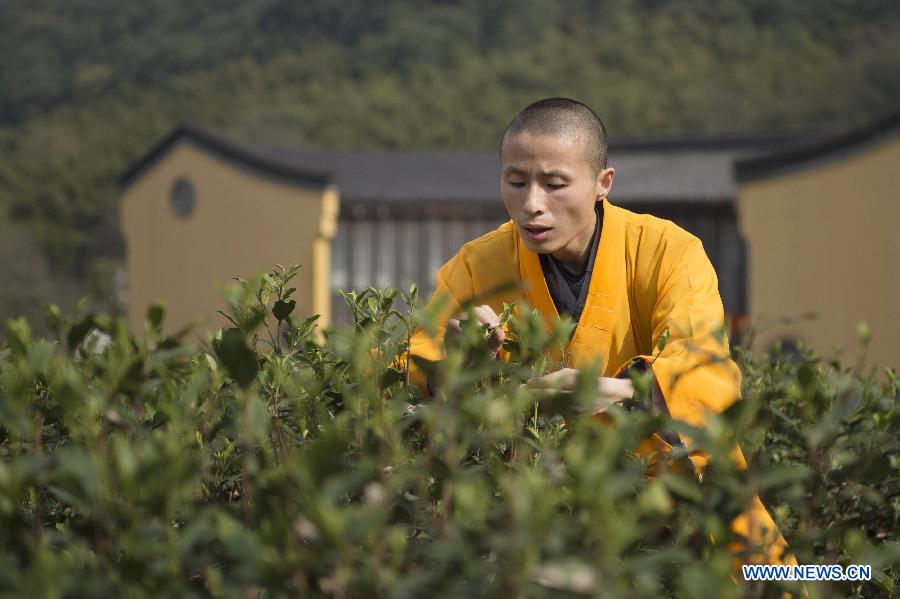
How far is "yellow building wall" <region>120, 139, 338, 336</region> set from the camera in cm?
1597

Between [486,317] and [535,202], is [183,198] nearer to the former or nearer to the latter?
[535,202]

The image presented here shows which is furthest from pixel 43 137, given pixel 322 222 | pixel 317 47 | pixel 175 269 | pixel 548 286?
pixel 548 286

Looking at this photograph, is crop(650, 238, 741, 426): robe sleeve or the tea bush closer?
the tea bush

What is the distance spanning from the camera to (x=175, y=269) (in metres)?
19.5

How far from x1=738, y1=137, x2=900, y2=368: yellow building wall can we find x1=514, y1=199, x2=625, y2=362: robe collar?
729 centimetres

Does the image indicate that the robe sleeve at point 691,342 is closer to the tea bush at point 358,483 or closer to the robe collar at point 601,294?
the robe collar at point 601,294

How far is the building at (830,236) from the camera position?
10.1m

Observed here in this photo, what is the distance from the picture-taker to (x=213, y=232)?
61.3 feet

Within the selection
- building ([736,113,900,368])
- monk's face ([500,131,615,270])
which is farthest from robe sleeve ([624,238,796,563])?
building ([736,113,900,368])

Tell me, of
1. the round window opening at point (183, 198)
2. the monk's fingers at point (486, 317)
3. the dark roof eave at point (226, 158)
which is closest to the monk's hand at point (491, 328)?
the monk's fingers at point (486, 317)

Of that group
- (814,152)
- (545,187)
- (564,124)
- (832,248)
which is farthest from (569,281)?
(832,248)

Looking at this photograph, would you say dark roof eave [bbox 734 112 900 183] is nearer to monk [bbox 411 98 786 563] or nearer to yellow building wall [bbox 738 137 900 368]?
yellow building wall [bbox 738 137 900 368]

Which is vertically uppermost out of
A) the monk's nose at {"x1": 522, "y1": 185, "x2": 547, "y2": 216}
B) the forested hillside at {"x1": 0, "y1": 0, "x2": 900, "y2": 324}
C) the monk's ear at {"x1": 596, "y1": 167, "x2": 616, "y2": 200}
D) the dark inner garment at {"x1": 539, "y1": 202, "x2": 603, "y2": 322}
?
the forested hillside at {"x1": 0, "y1": 0, "x2": 900, "y2": 324}

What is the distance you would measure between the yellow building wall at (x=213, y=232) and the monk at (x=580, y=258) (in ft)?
41.1
